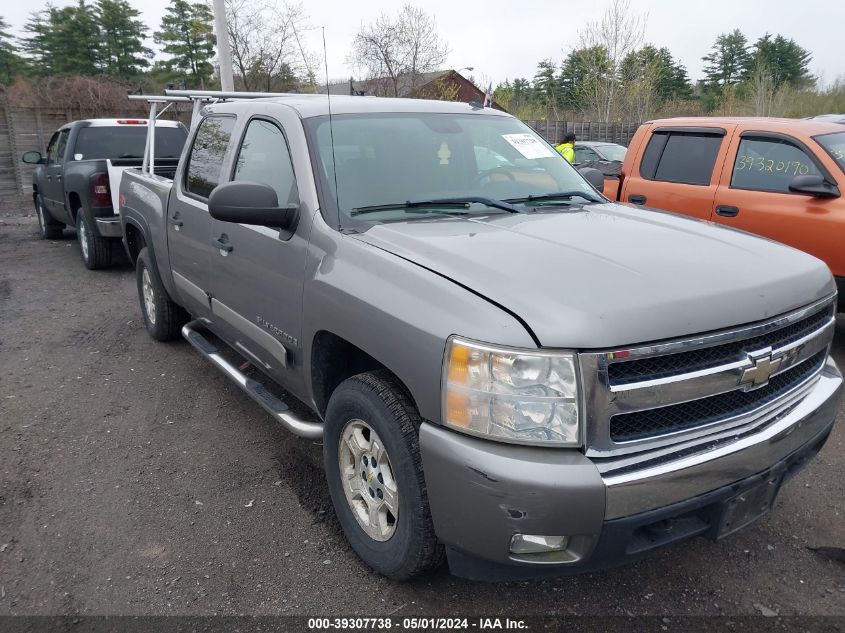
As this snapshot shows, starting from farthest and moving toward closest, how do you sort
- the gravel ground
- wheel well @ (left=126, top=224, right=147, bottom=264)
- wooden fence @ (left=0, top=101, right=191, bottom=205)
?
1. wooden fence @ (left=0, top=101, right=191, bottom=205)
2. wheel well @ (left=126, top=224, right=147, bottom=264)
3. the gravel ground

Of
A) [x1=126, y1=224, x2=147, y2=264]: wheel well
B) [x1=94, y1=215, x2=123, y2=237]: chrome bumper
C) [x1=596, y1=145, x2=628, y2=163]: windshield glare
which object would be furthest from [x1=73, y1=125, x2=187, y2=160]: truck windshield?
[x1=596, y1=145, x2=628, y2=163]: windshield glare

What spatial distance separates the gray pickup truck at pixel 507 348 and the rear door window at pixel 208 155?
54 centimetres

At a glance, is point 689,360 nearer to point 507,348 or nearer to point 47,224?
point 507,348

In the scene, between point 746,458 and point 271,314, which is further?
point 271,314

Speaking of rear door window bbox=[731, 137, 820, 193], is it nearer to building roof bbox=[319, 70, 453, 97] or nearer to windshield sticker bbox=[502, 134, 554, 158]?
windshield sticker bbox=[502, 134, 554, 158]

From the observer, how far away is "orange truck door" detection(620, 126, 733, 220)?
5.82 metres

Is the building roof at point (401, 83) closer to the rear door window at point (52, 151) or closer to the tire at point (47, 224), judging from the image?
the tire at point (47, 224)

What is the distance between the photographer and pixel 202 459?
378 centimetres

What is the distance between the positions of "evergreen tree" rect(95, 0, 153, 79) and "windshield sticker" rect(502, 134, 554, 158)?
49212 mm

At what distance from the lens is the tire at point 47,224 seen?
11.3 metres

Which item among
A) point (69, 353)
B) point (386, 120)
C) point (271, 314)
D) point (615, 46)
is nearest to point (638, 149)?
point (386, 120)

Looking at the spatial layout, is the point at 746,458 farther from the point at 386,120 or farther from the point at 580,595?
the point at 386,120

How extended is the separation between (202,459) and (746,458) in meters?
2.84

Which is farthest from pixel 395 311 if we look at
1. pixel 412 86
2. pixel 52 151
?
pixel 412 86
